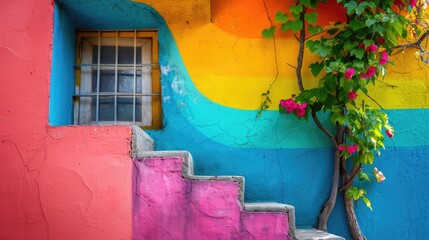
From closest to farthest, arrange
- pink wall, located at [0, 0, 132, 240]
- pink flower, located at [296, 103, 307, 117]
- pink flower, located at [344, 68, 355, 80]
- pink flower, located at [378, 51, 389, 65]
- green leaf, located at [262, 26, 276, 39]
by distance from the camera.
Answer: pink wall, located at [0, 0, 132, 240] → pink flower, located at [344, 68, 355, 80] → pink flower, located at [378, 51, 389, 65] → pink flower, located at [296, 103, 307, 117] → green leaf, located at [262, 26, 276, 39]

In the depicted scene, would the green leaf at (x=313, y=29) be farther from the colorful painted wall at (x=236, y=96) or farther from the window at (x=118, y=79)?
the window at (x=118, y=79)

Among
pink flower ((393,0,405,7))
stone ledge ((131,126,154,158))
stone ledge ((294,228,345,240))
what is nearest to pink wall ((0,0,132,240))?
stone ledge ((131,126,154,158))

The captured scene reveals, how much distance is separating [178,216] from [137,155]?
19.3 inches

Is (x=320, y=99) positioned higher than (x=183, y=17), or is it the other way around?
(x=183, y=17)

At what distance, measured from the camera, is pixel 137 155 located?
8.95 ft

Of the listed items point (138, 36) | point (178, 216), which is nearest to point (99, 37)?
point (138, 36)

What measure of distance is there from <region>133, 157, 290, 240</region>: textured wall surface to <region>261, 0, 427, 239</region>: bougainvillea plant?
86cm

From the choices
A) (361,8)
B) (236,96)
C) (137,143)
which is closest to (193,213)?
(137,143)

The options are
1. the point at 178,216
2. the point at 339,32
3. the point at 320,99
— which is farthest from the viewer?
the point at 339,32

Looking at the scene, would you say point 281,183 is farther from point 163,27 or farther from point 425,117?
point 163,27

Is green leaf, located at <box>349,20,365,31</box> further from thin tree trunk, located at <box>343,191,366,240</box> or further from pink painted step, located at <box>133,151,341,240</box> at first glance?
pink painted step, located at <box>133,151,341,240</box>

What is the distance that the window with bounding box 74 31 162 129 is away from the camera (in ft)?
11.7

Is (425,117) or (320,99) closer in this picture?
(320,99)

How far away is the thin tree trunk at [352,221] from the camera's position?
3295 mm
